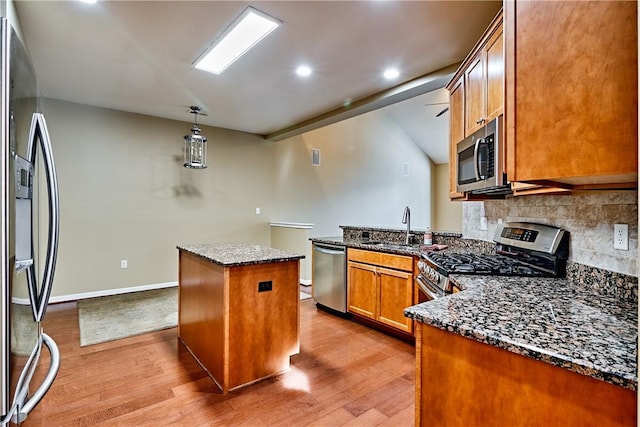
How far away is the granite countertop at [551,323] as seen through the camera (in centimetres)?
84

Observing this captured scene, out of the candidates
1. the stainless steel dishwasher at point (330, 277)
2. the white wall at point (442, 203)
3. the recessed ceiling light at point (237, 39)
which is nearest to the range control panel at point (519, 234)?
the stainless steel dishwasher at point (330, 277)

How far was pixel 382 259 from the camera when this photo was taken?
3162 millimetres

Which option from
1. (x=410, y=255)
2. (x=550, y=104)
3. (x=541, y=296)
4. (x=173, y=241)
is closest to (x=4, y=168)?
(x=550, y=104)

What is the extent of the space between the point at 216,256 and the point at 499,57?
2186 mm

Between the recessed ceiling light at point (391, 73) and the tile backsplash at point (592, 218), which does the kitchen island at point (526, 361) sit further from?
the recessed ceiling light at point (391, 73)

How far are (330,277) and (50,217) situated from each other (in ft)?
9.27

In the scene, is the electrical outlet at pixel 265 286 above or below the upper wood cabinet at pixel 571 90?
below

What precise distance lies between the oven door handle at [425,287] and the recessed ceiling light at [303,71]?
6.94ft

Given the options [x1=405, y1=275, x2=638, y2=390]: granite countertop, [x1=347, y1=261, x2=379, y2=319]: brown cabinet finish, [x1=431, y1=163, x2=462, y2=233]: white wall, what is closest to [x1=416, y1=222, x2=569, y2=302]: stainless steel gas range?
[x1=405, y1=275, x2=638, y2=390]: granite countertop

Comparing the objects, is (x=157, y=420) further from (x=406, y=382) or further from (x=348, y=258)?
(x=348, y=258)

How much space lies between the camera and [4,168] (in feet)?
2.89

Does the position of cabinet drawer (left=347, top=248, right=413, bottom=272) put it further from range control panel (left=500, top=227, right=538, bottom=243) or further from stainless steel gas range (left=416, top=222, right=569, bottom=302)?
range control panel (left=500, top=227, right=538, bottom=243)

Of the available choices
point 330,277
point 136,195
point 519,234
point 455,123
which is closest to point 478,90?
point 455,123

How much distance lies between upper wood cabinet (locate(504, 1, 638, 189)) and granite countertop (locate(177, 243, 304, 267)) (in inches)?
64.9
